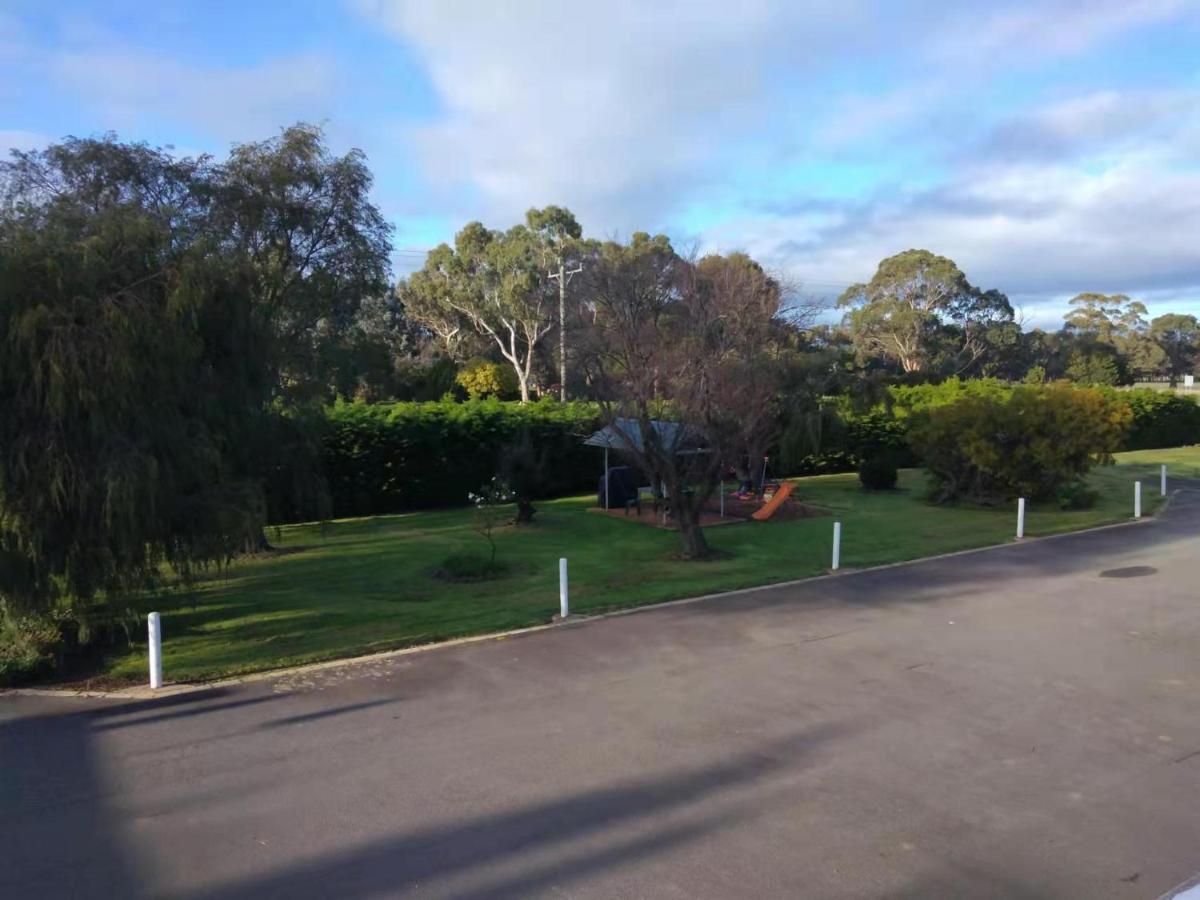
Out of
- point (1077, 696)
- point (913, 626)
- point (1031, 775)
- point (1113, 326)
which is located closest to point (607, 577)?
point (913, 626)

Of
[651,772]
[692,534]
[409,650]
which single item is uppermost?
[692,534]

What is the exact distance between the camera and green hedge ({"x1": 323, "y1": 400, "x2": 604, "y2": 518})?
23.5 meters

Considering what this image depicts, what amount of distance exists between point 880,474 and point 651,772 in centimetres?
2307

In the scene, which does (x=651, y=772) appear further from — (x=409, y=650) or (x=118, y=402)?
(x=118, y=402)

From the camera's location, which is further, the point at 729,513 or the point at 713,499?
the point at 713,499

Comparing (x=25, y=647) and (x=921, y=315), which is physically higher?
(x=921, y=315)

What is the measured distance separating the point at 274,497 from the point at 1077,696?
10.8 m

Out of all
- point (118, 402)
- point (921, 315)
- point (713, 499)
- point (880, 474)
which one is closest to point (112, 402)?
point (118, 402)

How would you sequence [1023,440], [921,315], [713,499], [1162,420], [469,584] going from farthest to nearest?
[921,315] → [1162,420] → [713,499] → [1023,440] → [469,584]

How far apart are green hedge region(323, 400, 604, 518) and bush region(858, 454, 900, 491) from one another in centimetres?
872

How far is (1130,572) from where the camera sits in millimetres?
14734

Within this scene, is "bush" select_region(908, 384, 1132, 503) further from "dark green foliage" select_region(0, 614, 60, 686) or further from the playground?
"dark green foliage" select_region(0, 614, 60, 686)

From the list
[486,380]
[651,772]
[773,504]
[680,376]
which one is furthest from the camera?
[486,380]

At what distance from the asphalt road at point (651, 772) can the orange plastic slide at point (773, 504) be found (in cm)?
1111
